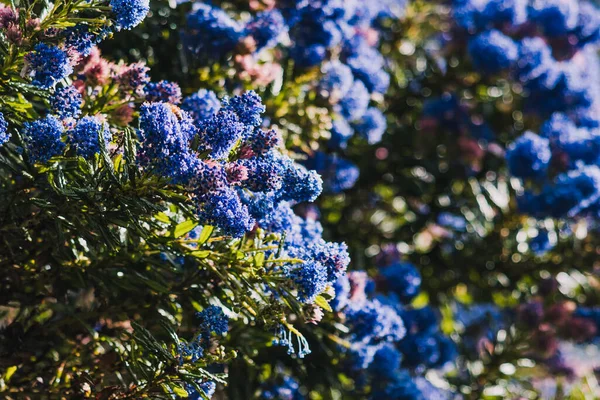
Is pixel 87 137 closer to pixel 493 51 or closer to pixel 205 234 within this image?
pixel 205 234

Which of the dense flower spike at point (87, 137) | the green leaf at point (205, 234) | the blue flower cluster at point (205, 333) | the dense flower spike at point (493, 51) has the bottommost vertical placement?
the dense flower spike at point (493, 51)

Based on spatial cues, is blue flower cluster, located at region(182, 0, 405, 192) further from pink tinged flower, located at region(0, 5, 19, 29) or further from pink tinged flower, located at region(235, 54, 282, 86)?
pink tinged flower, located at region(0, 5, 19, 29)

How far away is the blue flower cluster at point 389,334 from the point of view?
6.03 feet

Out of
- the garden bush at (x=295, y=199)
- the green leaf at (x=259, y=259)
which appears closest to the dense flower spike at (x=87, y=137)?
the garden bush at (x=295, y=199)

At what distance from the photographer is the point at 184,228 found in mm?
1479

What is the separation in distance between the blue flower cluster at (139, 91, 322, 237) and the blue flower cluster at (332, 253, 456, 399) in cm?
41

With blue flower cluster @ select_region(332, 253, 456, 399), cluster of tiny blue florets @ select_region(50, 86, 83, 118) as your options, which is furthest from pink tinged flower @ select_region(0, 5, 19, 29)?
blue flower cluster @ select_region(332, 253, 456, 399)

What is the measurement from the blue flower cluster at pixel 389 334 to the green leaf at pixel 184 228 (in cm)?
44

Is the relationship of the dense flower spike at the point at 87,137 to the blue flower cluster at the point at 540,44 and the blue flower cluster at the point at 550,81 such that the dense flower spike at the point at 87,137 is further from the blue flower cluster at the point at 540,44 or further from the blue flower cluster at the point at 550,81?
the blue flower cluster at the point at 540,44

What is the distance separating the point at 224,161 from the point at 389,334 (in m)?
0.80

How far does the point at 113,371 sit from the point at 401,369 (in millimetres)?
1045

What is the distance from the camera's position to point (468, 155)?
2.99 m

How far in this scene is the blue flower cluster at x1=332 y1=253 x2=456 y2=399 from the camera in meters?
1.84

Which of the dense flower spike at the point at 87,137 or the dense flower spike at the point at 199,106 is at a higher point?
the dense flower spike at the point at 87,137
